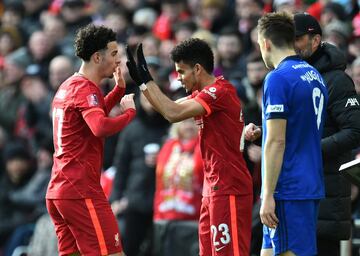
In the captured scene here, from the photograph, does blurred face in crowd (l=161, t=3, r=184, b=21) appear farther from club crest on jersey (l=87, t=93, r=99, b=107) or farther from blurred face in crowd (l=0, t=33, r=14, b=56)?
club crest on jersey (l=87, t=93, r=99, b=107)

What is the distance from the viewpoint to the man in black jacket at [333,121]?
8.77 metres

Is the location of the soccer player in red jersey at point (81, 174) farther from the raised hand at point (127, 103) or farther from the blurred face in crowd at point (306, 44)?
the blurred face in crowd at point (306, 44)

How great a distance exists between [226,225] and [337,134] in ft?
3.75

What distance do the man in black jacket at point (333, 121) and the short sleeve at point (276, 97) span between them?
0.99 metres

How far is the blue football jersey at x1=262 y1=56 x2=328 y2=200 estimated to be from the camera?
7.88 meters

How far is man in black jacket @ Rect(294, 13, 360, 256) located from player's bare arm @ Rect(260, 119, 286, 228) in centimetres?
102

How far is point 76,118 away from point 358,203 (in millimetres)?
3630

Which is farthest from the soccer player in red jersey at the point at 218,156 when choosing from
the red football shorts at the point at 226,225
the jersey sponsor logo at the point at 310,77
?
the jersey sponsor logo at the point at 310,77

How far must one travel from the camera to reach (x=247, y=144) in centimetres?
1142

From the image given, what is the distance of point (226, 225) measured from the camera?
884cm

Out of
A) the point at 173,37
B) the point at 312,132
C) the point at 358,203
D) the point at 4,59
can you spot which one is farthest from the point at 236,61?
the point at 312,132

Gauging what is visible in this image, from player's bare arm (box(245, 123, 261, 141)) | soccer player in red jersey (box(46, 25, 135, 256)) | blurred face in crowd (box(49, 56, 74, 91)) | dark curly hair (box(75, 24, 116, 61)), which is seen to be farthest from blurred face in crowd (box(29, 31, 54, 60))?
player's bare arm (box(245, 123, 261, 141))

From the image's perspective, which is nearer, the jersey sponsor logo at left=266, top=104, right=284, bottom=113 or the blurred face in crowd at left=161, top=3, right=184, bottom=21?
the jersey sponsor logo at left=266, top=104, right=284, bottom=113

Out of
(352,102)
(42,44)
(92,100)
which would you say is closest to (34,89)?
(42,44)
